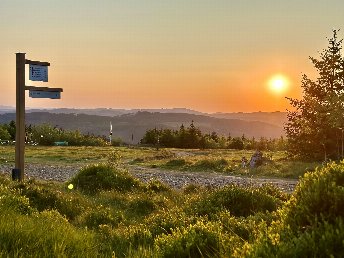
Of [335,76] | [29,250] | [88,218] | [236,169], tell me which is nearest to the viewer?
[29,250]

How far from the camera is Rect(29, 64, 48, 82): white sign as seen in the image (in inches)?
671

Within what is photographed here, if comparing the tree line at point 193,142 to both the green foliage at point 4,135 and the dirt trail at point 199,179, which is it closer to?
the green foliage at point 4,135

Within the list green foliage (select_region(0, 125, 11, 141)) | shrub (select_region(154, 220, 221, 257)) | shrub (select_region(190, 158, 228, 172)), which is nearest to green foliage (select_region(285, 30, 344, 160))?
shrub (select_region(190, 158, 228, 172))

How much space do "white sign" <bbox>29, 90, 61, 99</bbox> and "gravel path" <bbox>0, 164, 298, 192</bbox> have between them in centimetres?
598

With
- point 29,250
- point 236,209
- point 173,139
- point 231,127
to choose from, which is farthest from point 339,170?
point 231,127

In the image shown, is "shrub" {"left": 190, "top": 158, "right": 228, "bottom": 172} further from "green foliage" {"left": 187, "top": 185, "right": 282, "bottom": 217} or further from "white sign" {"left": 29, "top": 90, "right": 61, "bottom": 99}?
"green foliage" {"left": 187, "top": 185, "right": 282, "bottom": 217}

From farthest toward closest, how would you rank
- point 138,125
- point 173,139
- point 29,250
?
point 138,125 < point 173,139 < point 29,250

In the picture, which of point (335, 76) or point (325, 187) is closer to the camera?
point (325, 187)

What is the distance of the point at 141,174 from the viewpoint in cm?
2602

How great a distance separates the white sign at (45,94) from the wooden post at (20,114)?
37 cm

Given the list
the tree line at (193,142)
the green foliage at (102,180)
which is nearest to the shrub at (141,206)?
the green foliage at (102,180)

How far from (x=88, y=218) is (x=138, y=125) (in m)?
151

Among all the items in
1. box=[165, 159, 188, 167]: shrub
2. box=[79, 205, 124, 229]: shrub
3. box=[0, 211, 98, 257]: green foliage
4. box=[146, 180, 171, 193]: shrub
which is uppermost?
box=[0, 211, 98, 257]: green foliage

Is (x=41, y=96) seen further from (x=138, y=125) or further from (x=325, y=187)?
(x=138, y=125)
